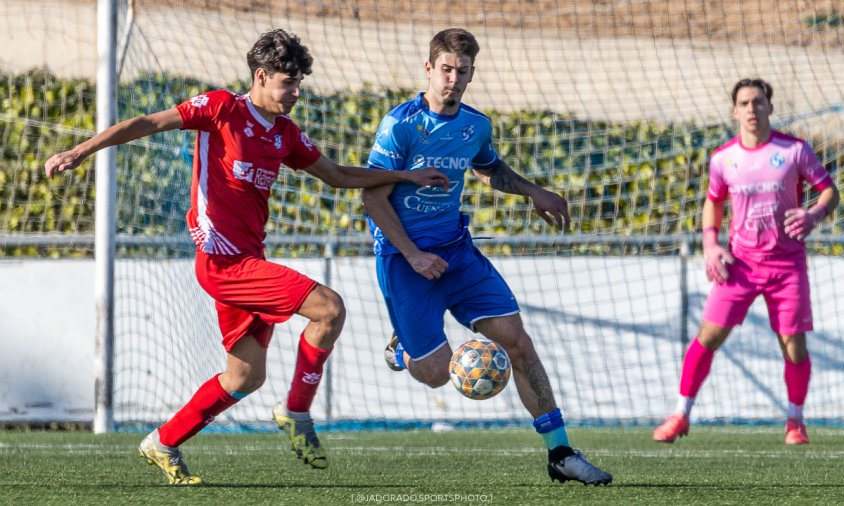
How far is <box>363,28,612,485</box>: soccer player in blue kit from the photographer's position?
5.66 m

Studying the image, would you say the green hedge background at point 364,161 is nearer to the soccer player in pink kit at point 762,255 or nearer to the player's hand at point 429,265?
the soccer player in pink kit at point 762,255

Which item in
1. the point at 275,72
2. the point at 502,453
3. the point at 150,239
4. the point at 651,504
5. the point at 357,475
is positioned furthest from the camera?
the point at 150,239

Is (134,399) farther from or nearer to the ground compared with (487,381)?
nearer to the ground

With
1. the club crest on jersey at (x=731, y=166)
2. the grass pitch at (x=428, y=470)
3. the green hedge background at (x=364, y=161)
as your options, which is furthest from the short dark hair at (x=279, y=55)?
the green hedge background at (x=364, y=161)

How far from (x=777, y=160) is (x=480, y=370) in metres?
3.03

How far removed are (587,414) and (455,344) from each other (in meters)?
1.13

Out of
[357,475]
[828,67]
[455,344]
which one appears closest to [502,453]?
[357,475]

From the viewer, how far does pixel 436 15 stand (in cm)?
1166

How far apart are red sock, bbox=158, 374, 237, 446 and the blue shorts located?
0.96 metres

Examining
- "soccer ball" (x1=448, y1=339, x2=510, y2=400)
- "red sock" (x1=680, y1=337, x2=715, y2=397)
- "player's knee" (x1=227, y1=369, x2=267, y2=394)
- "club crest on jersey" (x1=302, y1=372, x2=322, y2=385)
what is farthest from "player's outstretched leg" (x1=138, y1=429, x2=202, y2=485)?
"red sock" (x1=680, y1=337, x2=715, y2=397)

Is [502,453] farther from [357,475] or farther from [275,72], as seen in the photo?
[275,72]

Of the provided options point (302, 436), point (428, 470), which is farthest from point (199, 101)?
point (428, 470)

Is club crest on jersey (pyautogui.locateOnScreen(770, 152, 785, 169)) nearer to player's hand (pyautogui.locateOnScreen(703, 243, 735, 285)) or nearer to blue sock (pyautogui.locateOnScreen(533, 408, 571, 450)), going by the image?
player's hand (pyautogui.locateOnScreen(703, 243, 735, 285))

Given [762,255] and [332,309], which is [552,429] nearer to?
[332,309]
